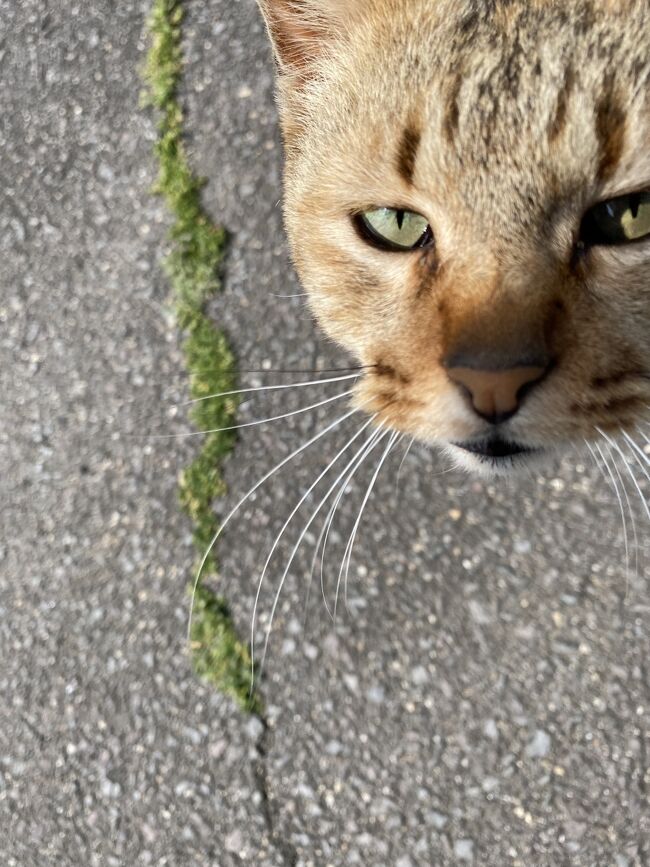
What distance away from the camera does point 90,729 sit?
2148mm

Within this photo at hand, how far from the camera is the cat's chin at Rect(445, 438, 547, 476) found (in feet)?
4.71

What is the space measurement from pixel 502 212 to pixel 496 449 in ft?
1.53

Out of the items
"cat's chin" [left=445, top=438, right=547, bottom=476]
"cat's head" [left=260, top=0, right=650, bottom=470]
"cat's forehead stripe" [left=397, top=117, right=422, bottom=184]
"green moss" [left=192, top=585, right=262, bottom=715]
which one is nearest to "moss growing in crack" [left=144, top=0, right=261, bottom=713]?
"green moss" [left=192, top=585, right=262, bottom=715]

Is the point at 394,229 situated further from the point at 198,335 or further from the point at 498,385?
the point at 198,335

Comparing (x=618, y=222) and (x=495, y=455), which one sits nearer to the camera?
(x=618, y=222)

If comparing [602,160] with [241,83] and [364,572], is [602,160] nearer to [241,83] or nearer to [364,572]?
[364,572]

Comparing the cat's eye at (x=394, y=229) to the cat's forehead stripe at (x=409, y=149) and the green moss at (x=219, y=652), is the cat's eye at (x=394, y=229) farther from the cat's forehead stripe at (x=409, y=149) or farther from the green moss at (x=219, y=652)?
the green moss at (x=219, y=652)

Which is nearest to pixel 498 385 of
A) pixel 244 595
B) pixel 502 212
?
pixel 502 212

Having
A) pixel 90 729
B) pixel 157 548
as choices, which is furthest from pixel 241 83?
pixel 90 729

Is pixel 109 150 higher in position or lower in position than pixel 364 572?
higher

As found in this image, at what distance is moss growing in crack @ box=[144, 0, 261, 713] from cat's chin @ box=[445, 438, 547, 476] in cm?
88

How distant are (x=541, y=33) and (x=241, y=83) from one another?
4.73ft

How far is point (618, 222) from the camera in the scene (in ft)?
4.11

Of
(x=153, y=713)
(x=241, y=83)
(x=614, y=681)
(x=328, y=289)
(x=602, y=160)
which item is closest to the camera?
(x=602, y=160)
